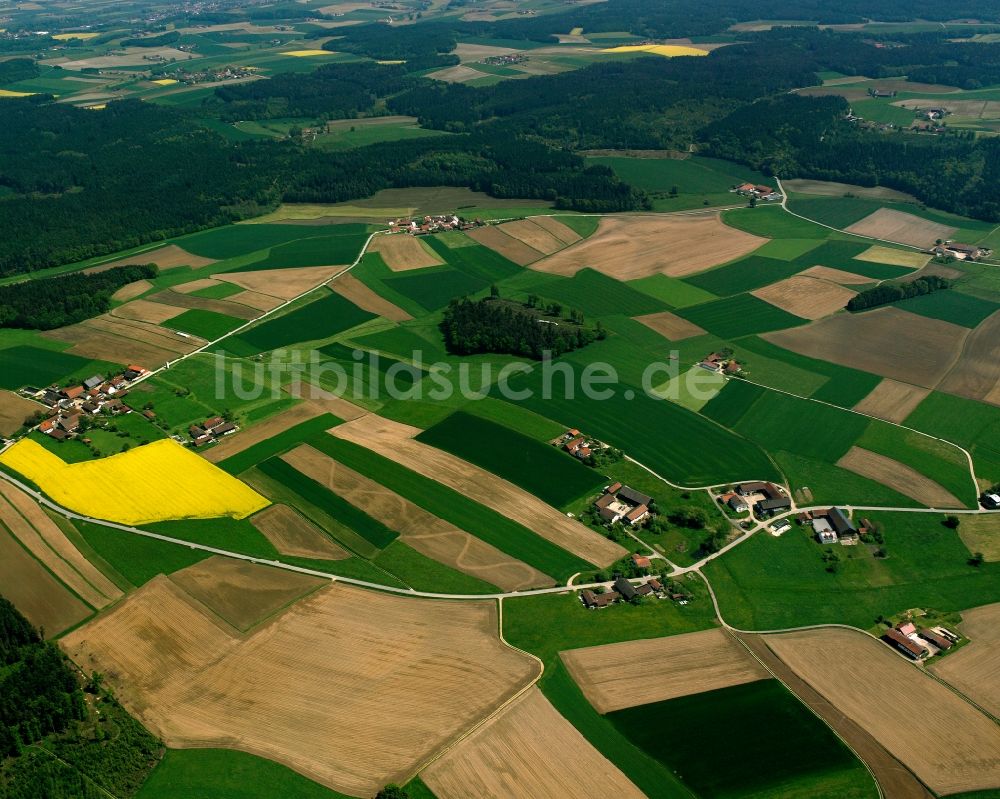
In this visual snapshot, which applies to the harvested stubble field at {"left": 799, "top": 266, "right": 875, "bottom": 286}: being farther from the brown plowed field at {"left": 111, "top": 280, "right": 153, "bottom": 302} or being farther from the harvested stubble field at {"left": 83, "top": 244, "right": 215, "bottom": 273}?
the brown plowed field at {"left": 111, "top": 280, "right": 153, "bottom": 302}

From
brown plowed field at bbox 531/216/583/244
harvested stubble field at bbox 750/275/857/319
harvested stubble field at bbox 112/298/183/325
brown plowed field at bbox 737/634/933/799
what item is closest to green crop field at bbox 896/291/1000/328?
harvested stubble field at bbox 750/275/857/319

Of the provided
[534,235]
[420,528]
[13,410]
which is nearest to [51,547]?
[13,410]

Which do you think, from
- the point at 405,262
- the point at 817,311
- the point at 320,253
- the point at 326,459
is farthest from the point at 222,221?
the point at 817,311

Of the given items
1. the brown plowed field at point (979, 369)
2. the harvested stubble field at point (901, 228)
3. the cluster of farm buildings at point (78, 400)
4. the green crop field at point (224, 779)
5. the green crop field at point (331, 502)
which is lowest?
the green crop field at point (224, 779)

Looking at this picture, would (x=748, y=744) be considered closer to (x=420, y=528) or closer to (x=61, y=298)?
(x=420, y=528)

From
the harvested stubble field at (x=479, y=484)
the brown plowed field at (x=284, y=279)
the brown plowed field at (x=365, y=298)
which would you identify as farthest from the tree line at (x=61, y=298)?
the harvested stubble field at (x=479, y=484)

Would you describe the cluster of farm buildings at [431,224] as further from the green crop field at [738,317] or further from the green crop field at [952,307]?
the green crop field at [952,307]
